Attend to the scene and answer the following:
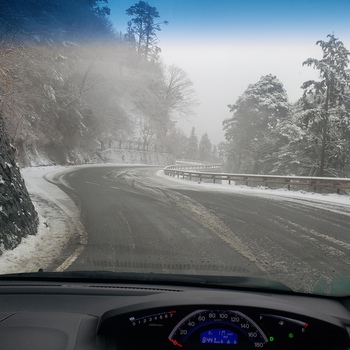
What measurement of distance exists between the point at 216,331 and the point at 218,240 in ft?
17.8

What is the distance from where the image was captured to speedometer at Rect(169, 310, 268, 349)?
2410 mm

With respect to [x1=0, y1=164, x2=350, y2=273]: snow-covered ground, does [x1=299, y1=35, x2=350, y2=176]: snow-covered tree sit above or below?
above

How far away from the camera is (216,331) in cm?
244

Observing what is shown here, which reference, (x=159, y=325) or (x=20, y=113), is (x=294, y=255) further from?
(x=20, y=113)

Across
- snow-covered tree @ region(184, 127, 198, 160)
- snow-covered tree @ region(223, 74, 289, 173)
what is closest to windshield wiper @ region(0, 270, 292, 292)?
snow-covered tree @ region(223, 74, 289, 173)

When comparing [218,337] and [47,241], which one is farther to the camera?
[47,241]

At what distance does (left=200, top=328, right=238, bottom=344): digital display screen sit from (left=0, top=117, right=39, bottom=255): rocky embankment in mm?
4577

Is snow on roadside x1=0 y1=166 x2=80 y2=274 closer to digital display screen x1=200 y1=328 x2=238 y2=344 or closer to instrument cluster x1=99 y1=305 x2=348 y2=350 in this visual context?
instrument cluster x1=99 y1=305 x2=348 y2=350

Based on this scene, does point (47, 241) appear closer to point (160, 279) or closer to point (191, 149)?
point (160, 279)

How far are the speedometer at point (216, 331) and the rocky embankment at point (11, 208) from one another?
4.50 meters

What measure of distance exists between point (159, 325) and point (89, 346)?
0.46m

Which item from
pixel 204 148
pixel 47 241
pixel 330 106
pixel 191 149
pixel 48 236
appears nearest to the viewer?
pixel 47 241

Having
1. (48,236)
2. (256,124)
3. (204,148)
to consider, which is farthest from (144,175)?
(204,148)

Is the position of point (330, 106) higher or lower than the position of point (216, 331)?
higher
